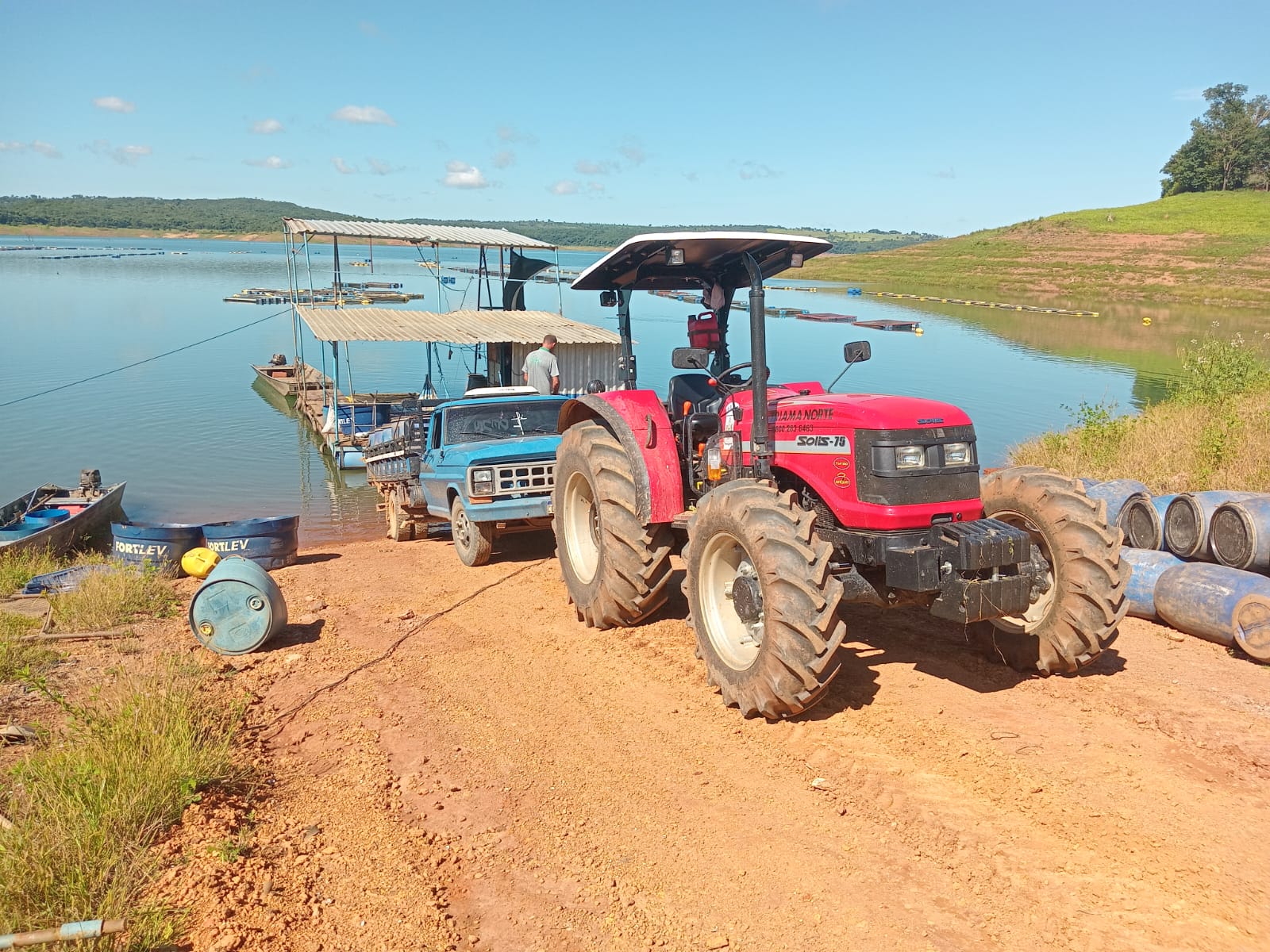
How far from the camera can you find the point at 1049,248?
72062 millimetres

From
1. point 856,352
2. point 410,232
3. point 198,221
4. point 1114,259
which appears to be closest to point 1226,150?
point 1114,259

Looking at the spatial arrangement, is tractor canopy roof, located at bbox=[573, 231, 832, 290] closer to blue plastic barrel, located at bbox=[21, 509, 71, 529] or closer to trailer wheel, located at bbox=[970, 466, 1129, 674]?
trailer wheel, located at bbox=[970, 466, 1129, 674]

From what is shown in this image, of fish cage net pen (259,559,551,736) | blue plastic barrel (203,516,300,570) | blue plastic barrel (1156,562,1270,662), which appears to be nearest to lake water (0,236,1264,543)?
fish cage net pen (259,559,551,736)

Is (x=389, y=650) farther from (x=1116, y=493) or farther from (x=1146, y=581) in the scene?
(x=1116, y=493)

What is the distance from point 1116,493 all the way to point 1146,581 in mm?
1415

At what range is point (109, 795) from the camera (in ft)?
14.3

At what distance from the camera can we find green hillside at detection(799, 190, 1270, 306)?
182ft

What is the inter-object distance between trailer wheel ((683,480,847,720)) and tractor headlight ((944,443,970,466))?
0.90 meters

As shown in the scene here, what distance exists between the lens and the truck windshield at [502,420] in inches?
444

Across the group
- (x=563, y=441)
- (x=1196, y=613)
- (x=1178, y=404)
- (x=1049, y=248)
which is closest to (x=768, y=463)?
(x=563, y=441)

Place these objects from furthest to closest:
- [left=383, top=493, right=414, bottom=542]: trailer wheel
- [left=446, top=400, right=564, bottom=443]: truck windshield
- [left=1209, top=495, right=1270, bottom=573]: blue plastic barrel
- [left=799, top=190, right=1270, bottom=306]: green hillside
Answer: [left=799, top=190, right=1270, bottom=306]: green hillside → [left=383, top=493, right=414, bottom=542]: trailer wheel → [left=446, top=400, right=564, bottom=443]: truck windshield → [left=1209, top=495, right=1270, bottom=573]: blue plastic barrel

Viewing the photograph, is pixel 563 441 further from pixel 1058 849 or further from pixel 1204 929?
pixel 1204 929

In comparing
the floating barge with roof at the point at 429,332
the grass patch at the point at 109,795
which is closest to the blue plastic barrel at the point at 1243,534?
the grass patch at the point at 109,795

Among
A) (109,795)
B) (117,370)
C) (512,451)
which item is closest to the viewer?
(109,795)
